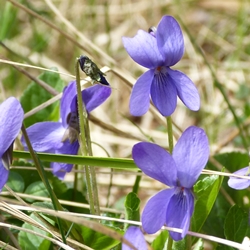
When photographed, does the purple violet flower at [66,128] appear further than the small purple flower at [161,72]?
Yes

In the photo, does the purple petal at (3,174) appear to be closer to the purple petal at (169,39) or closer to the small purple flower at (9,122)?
the small purple flower at (9,122)

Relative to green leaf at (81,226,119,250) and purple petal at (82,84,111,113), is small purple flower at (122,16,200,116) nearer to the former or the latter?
purple petal at (82,84,111,113)

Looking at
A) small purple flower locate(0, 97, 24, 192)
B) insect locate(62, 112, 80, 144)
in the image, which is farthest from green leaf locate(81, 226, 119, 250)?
small purple flower locate(0, 97, 24, 192)

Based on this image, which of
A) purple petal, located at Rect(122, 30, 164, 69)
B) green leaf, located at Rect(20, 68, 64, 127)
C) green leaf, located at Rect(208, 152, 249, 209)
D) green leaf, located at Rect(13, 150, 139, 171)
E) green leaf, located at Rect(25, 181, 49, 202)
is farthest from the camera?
green leaf, located at Rect(20, 68, 64, 127)

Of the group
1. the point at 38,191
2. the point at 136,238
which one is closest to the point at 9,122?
the point at 136,238

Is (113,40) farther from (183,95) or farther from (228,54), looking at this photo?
(183,95)

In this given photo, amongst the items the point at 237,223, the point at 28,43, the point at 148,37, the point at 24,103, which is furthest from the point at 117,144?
the point at 148,37

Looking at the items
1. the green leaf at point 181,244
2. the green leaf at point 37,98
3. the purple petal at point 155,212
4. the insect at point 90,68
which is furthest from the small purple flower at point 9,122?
the green leaf at point 37,98
